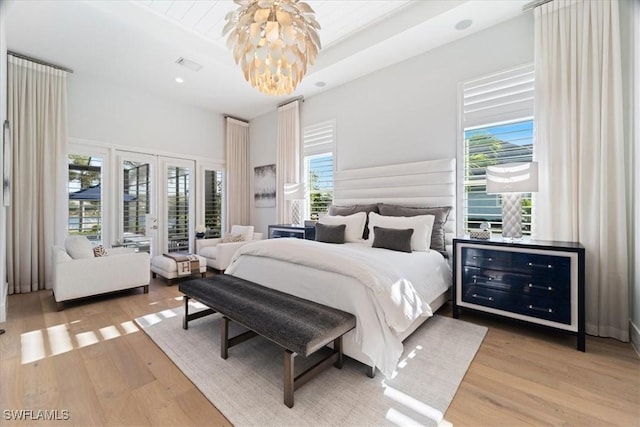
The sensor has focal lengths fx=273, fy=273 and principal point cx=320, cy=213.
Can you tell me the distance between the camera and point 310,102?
16.2 ft

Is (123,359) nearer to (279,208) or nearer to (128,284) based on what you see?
(128,284)

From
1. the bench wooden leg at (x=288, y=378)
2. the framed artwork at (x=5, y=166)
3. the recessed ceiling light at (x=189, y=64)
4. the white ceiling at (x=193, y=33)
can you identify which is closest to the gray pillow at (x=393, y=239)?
the bench wooden leg at (x=288, y=378)

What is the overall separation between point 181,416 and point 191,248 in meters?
4.44

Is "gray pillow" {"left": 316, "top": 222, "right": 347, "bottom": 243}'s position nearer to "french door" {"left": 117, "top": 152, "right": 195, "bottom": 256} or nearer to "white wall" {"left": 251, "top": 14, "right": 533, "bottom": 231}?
"white wall" {"left": 251, "top": 14, "right": 533, "bottom": 231}

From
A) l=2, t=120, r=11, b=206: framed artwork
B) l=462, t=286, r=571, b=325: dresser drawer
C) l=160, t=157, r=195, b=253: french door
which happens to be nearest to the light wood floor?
l=462, t=286, r=571, b=325: dresser drawer

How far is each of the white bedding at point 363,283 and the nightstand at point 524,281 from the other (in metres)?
0.28

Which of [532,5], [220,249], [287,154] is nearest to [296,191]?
[287,154]

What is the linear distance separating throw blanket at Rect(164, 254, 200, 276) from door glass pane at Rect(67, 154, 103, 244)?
1361mm

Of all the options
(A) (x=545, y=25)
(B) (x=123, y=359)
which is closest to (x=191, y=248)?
(B) (x=123, y=359)

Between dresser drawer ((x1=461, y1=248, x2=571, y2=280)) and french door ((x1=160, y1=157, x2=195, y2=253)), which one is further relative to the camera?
french door ((x1=160, y1=157, x2=195, y2=253))

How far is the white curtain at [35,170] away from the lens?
3.62 m

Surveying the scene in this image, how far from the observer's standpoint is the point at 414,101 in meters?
3.68

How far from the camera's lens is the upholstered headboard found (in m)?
3.29

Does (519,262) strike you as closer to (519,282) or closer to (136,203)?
(519,282)
